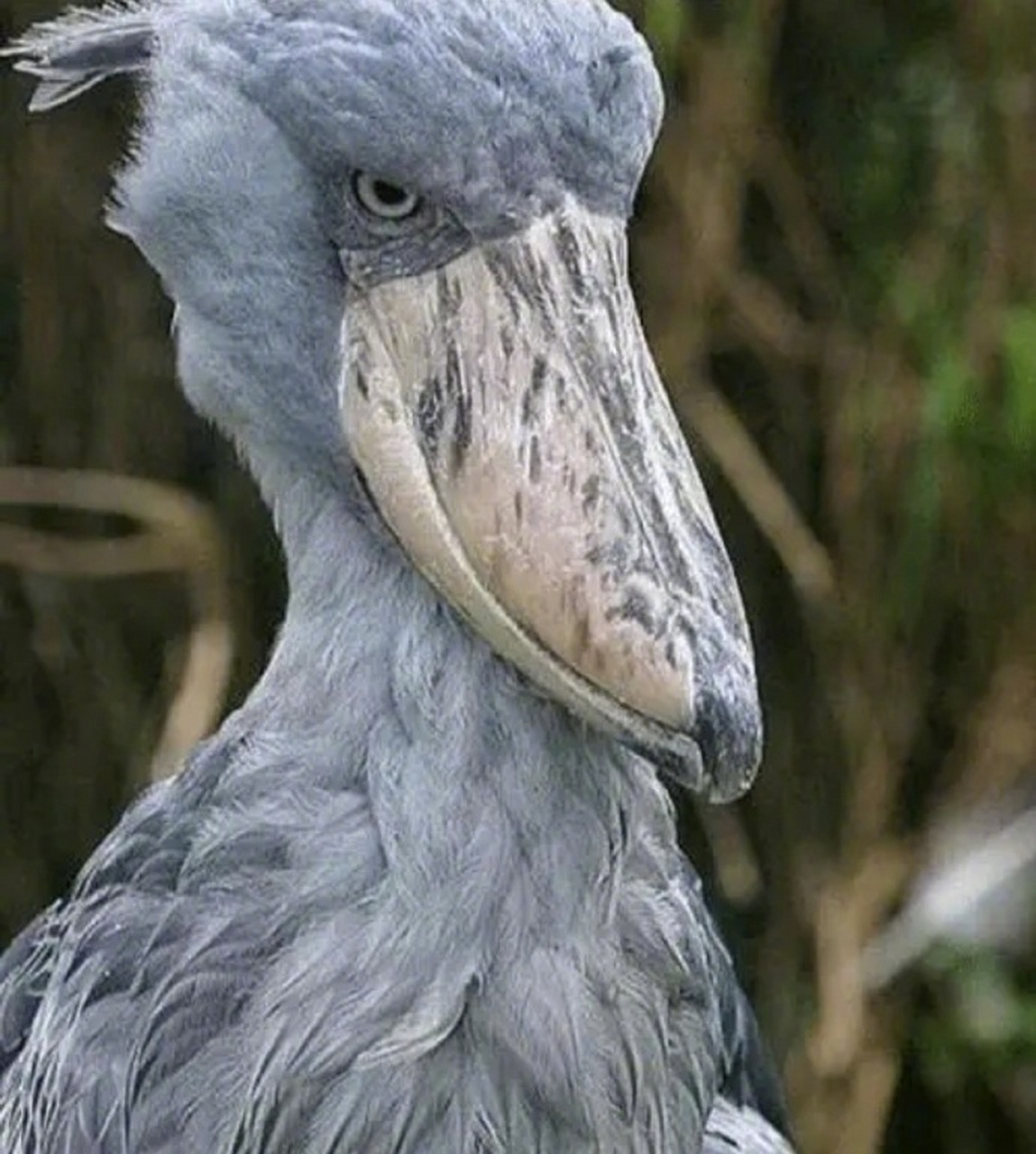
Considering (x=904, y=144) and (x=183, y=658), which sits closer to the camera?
(x=904, y=144)

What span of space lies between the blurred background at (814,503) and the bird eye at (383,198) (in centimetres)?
119

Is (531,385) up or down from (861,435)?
up

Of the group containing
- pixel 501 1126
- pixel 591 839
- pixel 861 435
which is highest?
pixel 591 839

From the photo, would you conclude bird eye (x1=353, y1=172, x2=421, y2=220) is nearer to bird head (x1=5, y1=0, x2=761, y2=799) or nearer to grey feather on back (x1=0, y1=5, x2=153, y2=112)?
bird head (x1=5, y1=0, x2=761, y2=799)

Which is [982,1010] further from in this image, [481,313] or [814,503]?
[481,313]

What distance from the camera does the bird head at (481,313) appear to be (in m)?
1.11

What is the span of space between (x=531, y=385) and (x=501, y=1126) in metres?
0.34

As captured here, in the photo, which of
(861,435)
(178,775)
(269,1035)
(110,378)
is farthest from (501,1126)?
(110,378)

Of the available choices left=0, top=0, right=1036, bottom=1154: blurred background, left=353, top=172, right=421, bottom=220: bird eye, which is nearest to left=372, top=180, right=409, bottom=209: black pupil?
left=353, top=172, right=421, bottom=220: bird eye

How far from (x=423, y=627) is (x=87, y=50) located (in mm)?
348

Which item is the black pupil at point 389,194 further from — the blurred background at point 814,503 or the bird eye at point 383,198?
the blurred background at point 814,503

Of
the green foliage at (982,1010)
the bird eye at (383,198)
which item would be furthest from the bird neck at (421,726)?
the green foliage at (982,1010)

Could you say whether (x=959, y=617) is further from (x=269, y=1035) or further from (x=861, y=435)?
→ (x=269, y=1035)

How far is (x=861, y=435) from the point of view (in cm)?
252
